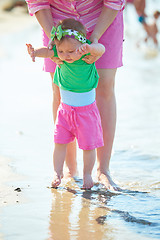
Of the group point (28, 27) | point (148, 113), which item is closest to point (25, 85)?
point (148, 113)

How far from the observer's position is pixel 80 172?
3.85 m

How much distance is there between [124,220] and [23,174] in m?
1.10

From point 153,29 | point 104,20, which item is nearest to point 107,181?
point 104,20

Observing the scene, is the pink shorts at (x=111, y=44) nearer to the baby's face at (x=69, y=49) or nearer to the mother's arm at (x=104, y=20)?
the mother's arm at (x=104, y=20)

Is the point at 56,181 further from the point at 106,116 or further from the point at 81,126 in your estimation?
the point at 106,116

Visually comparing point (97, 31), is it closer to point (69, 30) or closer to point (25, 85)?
point (69, 30)

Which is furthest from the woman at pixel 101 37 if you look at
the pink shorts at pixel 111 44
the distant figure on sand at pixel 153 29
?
the distant figure on sand at pixel 153 29

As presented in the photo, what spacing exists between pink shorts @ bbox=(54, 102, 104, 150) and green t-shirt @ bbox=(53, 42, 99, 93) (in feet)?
0.40

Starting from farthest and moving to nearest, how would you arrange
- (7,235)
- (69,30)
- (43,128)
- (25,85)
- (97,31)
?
(25,85) < (43,128) < (97,31) < (69,30) < (7,235)

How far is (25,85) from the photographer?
286 inches

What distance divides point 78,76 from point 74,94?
0.12 metres

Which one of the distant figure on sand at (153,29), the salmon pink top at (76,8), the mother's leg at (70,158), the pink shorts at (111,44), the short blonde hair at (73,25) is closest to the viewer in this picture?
the short blonde hair at (73,25)

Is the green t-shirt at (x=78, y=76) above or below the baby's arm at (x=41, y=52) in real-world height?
below

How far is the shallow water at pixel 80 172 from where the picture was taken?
2.59 meters
